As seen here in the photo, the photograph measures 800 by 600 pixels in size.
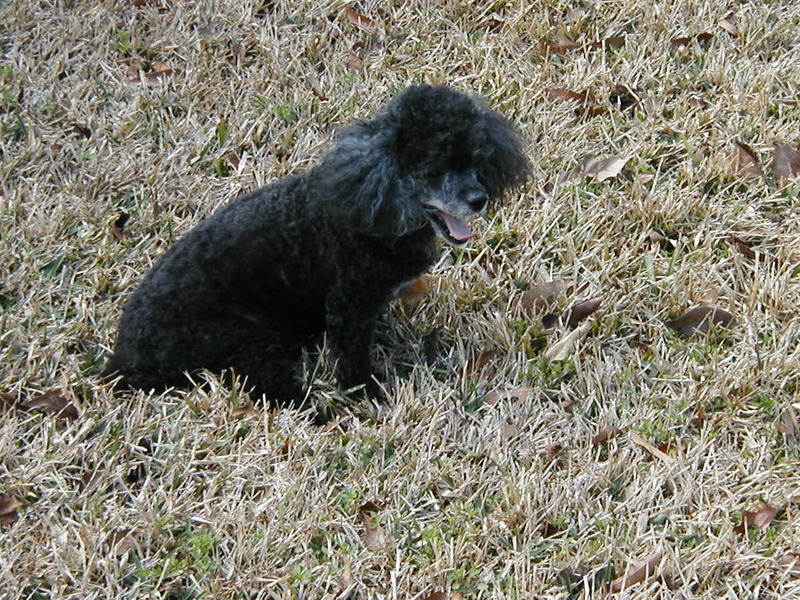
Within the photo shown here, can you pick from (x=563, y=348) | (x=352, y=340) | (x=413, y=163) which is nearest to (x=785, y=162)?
(x=563, y=348)

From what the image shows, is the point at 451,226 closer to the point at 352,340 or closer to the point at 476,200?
the point at 476,200

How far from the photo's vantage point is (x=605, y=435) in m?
3.63

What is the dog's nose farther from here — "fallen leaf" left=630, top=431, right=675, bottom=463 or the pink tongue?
"fallen leaf" left=630, top=431, right=675, bottom=463

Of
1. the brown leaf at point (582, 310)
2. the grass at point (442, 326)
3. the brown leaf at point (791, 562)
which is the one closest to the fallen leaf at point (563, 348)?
the grass at point (442, 326)

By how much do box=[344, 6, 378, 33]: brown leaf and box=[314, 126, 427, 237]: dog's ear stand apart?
7.89 feet

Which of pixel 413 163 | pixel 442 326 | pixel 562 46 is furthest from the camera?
pixel 562 46

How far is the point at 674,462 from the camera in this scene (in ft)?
11.4

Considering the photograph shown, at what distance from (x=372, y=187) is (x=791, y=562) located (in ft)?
6.15

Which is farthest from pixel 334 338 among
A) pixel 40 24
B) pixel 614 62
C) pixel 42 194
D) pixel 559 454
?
pixel 40 24

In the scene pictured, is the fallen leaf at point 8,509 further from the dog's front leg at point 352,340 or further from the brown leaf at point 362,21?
the brown leaf at point 362,21

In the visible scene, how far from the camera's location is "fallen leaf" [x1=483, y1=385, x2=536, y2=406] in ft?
12.6

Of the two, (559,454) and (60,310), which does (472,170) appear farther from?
(60,310)

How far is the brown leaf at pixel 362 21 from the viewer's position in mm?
5668

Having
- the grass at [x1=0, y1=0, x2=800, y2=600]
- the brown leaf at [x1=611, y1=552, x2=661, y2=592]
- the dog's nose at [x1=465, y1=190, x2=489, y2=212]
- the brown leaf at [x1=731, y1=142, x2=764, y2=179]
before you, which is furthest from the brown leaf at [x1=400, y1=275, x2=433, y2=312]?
the brown leaf at [x1=731, y1=142, x2=764, y2=179]
